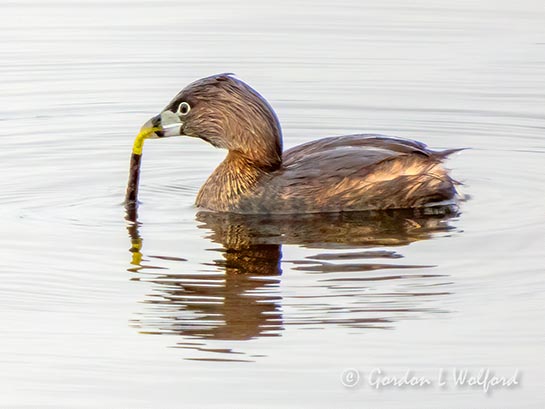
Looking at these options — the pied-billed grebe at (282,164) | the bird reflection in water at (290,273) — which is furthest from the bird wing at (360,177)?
the bird reflection in water at (290,273)

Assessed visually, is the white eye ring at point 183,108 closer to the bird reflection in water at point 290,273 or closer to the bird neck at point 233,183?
the bird neck at point 233,183

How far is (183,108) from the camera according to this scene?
41.5ft

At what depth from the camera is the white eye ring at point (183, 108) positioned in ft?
41.5

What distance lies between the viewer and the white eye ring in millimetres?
12654

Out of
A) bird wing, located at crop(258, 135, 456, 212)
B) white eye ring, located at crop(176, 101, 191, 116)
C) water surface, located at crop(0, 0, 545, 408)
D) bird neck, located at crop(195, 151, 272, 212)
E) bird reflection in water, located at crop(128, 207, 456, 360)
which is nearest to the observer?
water surface, located at crop(0, 0, 545, 408)

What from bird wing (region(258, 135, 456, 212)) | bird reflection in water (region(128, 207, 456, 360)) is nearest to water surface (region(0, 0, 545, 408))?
bird reflection in water (region(128, 207, 456, 360))

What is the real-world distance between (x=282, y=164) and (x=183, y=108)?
0.86 metres

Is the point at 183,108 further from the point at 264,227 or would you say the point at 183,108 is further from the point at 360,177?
the point at 360,177

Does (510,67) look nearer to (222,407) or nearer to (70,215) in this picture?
(70,215)

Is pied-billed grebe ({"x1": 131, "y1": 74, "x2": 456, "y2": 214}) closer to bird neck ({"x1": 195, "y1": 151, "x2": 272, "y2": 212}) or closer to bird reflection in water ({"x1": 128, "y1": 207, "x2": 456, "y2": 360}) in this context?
bird neck ({"x1": 195, "y1": 151, "x2": 272, "y2": 212})

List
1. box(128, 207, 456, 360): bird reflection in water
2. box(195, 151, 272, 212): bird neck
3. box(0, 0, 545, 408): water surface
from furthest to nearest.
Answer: box(195, 151, 272, 212): bird neck, box(128, 207, 456, 360): bird reflection in water, box(0, 0, 545, 408): water surface

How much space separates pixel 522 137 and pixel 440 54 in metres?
3.05

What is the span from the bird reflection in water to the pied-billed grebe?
122 mm

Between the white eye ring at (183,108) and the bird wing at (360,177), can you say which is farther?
the white eye ring at (183,108)
